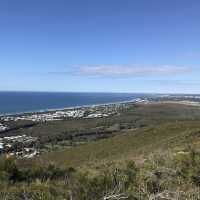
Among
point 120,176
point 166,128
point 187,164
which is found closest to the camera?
point 120,176

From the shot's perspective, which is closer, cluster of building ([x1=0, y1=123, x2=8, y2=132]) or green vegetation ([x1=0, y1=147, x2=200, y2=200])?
green vegetation ([x1=0, y1=147, x2=200, y2=200])

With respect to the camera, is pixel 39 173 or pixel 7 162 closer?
pixel 7 162

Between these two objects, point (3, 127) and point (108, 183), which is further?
point (3, 127)

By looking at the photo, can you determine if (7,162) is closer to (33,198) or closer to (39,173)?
(39,173)

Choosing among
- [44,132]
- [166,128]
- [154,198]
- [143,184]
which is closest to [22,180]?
[143,184]

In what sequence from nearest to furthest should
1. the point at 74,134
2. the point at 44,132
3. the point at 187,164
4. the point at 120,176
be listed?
the point at 120,176, the point at 187,164, the point at 74,134, the point at 44,132

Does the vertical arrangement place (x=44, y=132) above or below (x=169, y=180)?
below

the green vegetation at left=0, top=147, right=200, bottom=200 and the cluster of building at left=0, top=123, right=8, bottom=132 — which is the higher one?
the green vegetation at left=0, top=147, right=200, bottom=200

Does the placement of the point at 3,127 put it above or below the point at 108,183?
below

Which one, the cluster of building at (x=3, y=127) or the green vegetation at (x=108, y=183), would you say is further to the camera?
the cluster of building at (x=3, y=127)

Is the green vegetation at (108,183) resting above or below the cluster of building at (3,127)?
above
